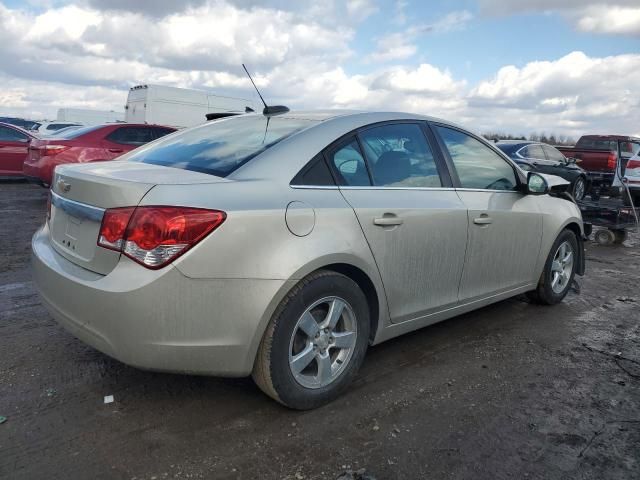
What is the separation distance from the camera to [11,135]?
13.1m

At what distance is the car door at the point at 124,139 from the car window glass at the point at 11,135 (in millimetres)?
3944

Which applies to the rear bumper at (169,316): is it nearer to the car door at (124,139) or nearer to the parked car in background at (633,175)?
the car door at (124,139)

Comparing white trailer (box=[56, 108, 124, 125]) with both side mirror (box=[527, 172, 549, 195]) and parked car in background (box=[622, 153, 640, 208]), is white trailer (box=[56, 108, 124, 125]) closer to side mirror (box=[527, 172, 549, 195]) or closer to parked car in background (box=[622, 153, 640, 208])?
parked car in background (box=[622, 153, 640, 208])

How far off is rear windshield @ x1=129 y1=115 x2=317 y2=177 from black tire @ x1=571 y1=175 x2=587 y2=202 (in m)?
13.3

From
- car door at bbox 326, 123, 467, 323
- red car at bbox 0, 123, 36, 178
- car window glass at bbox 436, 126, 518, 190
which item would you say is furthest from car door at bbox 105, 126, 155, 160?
car door at bbox 326, 123, 467, 323

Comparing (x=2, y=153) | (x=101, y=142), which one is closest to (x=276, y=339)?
(x=101, y=142)

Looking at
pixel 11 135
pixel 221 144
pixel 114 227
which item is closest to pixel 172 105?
pixel 11 135

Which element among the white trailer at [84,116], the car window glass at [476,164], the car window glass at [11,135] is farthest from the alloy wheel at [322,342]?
the white trailer at [84,116]

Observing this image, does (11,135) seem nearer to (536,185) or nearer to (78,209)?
(78,209)

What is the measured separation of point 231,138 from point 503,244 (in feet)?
7.21

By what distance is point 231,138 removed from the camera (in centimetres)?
326

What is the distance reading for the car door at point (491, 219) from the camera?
3816mm

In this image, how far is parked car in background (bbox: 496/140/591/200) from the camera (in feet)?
44.2

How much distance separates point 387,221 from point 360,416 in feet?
3.59
